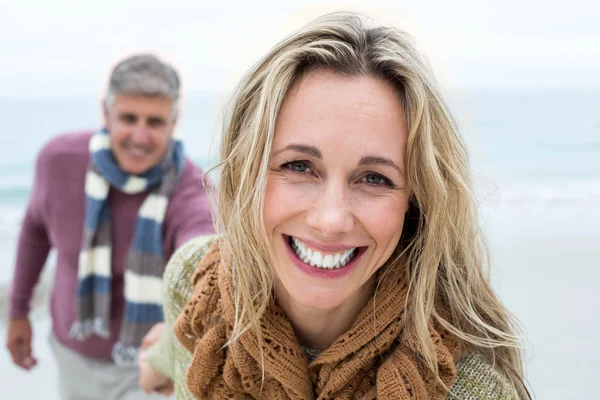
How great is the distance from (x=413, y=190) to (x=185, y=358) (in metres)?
0.90

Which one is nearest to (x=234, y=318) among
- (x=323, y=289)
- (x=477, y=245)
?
(x=323, y=289)

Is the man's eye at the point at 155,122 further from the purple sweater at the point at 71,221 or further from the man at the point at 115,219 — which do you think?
the purple sweater at the point at 71,221

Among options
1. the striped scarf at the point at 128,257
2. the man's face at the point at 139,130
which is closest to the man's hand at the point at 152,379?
the striped scarf at the point at 128,257

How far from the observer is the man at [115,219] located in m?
3.33

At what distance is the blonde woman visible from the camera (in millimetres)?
1709

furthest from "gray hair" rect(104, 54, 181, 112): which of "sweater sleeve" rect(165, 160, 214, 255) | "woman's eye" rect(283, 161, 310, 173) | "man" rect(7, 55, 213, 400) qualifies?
"woman's eye" rect(283, 161, 310, 173)

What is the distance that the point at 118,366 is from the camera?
338 centimetres

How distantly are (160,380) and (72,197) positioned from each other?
1290 millimetres

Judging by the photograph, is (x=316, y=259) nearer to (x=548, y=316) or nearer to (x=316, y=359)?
(x=316, y=359)

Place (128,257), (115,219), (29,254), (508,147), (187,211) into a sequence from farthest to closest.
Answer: (508,147)
(29,254)
(115,219)
(128,257)
(187,211)

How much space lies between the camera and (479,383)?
1854 millimetres

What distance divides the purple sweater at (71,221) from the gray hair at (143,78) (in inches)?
13.1

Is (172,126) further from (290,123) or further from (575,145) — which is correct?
(575,145)

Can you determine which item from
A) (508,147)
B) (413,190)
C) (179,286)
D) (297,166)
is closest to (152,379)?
(179,286)
